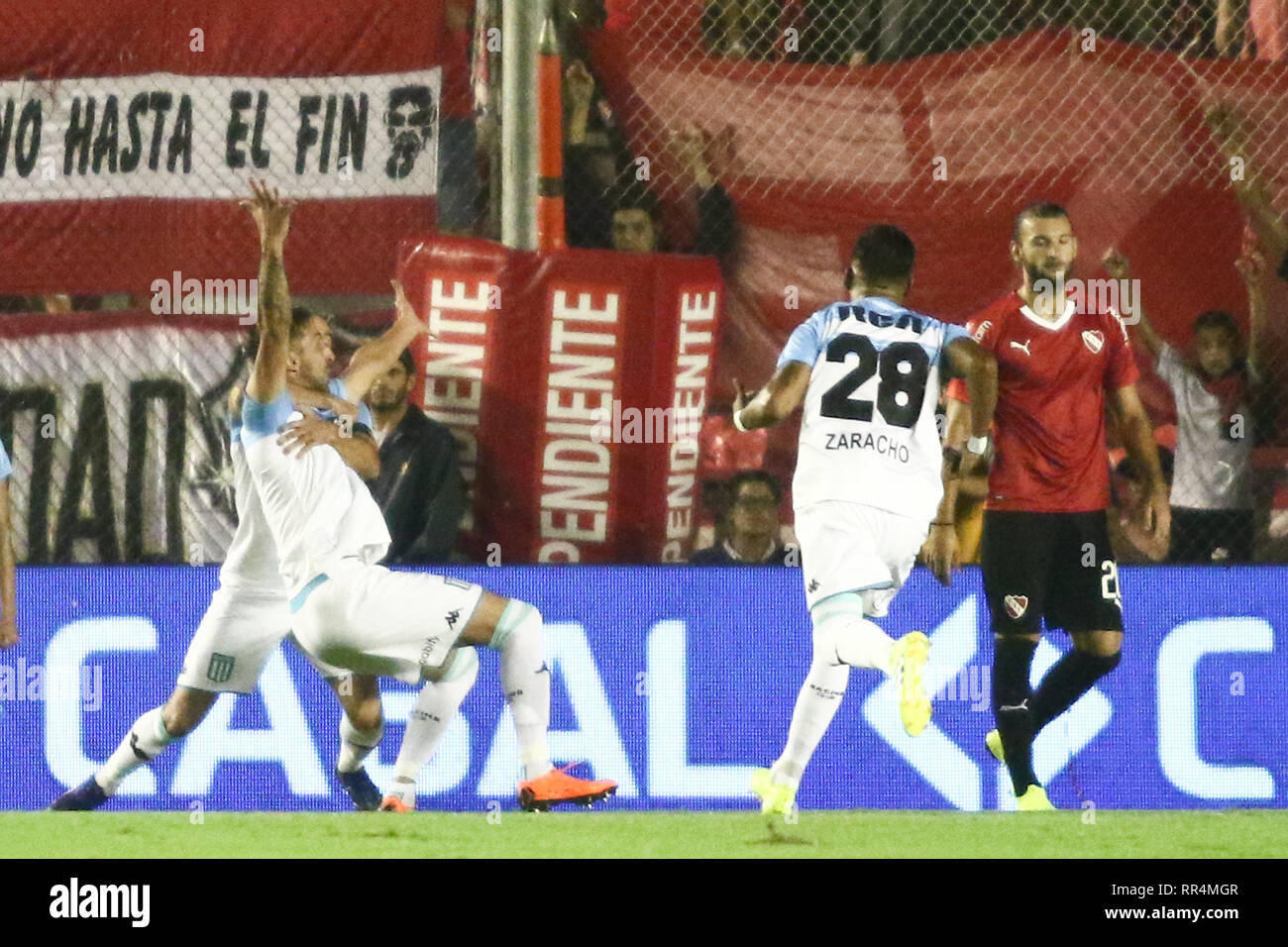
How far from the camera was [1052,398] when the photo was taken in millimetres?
8477

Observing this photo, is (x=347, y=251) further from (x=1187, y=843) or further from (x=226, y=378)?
(x=1187, y=843)

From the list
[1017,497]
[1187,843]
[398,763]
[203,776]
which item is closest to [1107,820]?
[1187,843]

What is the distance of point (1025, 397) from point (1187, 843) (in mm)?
1672

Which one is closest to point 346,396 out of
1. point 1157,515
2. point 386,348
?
point 386,348

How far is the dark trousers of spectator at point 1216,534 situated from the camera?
908 cm

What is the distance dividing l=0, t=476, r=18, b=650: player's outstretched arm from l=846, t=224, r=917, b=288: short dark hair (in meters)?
2.91

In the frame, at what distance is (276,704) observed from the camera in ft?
29.2

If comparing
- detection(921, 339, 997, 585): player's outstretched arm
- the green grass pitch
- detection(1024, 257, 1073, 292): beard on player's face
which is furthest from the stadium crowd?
the green grass pitch

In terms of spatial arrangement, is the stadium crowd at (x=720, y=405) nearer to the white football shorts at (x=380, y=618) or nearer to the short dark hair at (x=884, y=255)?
the white football shorts at (x=380, y=618)

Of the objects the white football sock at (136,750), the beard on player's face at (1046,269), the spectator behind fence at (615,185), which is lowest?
the white football sock at (136,750)

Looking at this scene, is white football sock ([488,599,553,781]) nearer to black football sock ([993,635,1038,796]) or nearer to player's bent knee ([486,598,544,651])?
player's bent knee ([486,598,544,651])

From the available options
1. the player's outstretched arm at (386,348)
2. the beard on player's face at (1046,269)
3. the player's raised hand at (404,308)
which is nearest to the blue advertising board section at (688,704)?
the player's outstretched arm at (386,348)

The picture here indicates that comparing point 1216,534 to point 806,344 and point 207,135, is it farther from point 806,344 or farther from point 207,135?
point 207,135

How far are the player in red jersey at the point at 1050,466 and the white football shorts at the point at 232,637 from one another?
2.28 metres
